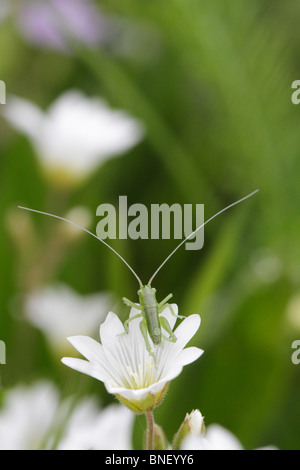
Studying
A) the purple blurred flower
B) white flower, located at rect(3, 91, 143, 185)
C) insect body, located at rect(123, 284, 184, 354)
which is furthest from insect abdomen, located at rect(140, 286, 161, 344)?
the purple blurred flower

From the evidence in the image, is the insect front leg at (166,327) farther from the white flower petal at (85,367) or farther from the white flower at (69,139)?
the white flower at (69,139)

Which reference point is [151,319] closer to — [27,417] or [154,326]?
[154,326]

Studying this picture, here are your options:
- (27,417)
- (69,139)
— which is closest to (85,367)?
(27,417)

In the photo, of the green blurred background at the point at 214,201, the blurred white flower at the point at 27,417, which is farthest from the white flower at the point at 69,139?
the blurred white flower at the point at 27,417

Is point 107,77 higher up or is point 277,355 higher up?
point 107,77

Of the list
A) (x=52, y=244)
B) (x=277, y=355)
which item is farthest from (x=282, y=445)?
(x=52, y=244)
